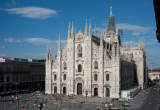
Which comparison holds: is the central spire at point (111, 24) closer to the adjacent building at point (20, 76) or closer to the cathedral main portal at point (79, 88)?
the cathedral main portal at point (79, 88)

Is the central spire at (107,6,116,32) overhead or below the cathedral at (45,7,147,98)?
overhead

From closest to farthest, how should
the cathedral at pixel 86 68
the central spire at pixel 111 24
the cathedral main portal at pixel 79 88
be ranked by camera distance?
the cathedral at pixel 86 68
the cathedral main portal at pixel 79 88
the central spire at pixel 111 24

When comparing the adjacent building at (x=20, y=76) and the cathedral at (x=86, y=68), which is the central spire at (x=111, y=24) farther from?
the adjacent building at (x=20, y=76)

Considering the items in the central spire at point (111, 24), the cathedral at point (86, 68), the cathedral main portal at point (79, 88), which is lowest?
the cathedral main portal at point (79, 88)

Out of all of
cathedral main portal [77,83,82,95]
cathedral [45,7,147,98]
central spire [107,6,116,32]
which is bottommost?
cathedral main portal [77,83,82,95]

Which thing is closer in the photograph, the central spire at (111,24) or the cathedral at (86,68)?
the cathedral at (86,68)

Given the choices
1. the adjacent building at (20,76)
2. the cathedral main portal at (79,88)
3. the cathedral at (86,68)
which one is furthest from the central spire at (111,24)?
the adjacent building at (20,76)

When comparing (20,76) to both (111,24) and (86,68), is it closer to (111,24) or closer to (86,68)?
(86,68)

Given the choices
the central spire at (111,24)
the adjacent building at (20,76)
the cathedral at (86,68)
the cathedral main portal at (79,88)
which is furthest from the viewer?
the central spire at (111,24)

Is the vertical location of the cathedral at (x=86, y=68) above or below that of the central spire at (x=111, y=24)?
below

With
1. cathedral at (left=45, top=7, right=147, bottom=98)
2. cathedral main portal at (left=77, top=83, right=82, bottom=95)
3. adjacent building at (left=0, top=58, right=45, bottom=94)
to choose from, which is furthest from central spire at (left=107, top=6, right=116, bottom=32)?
adjacent building at (left=0, top=58, right=45, bottom=94)

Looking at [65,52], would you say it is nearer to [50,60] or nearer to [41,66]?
[50,60]

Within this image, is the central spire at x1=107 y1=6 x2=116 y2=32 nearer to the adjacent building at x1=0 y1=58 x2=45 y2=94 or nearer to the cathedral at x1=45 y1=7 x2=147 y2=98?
the cathedral at x1=45 y1=7 x2=147 y2=98

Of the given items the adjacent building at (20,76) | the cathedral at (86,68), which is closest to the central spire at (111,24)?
the cathedral at (86,68)
